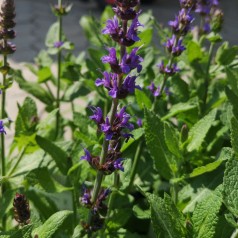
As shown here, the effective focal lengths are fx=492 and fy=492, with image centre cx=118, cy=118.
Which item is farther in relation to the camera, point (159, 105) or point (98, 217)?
point (159, 105)

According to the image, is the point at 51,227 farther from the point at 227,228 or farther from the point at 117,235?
the point at 227,228

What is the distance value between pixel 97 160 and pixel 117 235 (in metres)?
0.39

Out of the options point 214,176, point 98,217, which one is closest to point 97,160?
point 98,217

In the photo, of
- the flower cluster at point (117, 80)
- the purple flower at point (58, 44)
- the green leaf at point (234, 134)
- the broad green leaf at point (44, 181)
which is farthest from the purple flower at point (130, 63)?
the purple flower at point (58, 44)

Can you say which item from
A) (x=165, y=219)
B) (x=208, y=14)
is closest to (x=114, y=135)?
(x=165, y=219)

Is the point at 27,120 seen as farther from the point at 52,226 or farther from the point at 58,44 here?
the point at 52,226

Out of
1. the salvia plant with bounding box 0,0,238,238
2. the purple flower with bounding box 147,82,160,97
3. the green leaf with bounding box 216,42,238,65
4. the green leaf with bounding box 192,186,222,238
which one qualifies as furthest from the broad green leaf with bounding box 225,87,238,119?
the green leaf with bounding box 192,186,222,238

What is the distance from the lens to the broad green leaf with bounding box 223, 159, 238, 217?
128cm

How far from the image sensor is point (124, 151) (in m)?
1.80

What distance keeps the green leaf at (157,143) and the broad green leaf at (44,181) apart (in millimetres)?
308

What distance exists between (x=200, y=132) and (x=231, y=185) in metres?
0.42

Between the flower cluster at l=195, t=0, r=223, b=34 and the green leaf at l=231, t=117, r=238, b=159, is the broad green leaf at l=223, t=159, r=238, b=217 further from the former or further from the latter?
the flower cluster at l=195, t=0, r=223, b=34

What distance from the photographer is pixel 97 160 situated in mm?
1344

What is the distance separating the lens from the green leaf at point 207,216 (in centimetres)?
132
